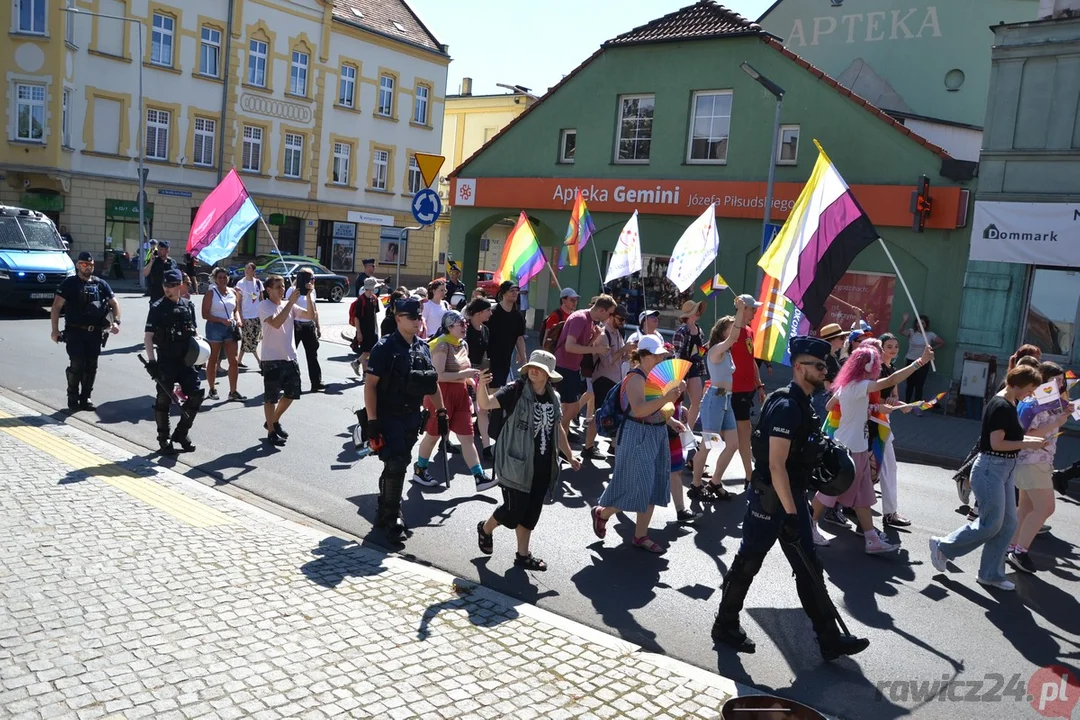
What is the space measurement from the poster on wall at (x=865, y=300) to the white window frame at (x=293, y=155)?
28.6 meters

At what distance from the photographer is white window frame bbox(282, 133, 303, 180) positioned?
133 ft

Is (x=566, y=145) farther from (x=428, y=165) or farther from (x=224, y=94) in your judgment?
(x=224, y=94)

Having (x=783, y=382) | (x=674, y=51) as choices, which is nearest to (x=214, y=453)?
(x=783, y=382)

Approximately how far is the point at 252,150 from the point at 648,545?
36.1m

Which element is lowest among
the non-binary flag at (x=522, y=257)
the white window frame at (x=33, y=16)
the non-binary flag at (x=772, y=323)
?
the non-binary flag at (x=772, y=323)

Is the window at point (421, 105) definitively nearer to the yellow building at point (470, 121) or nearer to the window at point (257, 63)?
the yellow building at point (470, 121)

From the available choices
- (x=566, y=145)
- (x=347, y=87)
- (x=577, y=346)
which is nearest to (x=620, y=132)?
(x=566, y=145)

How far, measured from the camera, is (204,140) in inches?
1474

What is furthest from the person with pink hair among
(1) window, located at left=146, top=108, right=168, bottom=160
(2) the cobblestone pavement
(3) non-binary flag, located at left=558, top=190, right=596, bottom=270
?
(1) window, located at left=146, top=108, right=168, bottom=160

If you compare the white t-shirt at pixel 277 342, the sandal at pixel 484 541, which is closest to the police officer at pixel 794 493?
the sandal at pixel 484 541

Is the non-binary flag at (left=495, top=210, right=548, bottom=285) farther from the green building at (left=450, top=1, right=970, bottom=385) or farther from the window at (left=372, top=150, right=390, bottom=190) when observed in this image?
the window at (left=372, top=150, right=390, bottom=190)

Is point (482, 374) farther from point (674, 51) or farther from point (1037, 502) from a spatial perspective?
point (674, 51)

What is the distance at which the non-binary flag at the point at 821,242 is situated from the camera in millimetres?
8289

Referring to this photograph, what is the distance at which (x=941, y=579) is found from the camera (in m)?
6.87
